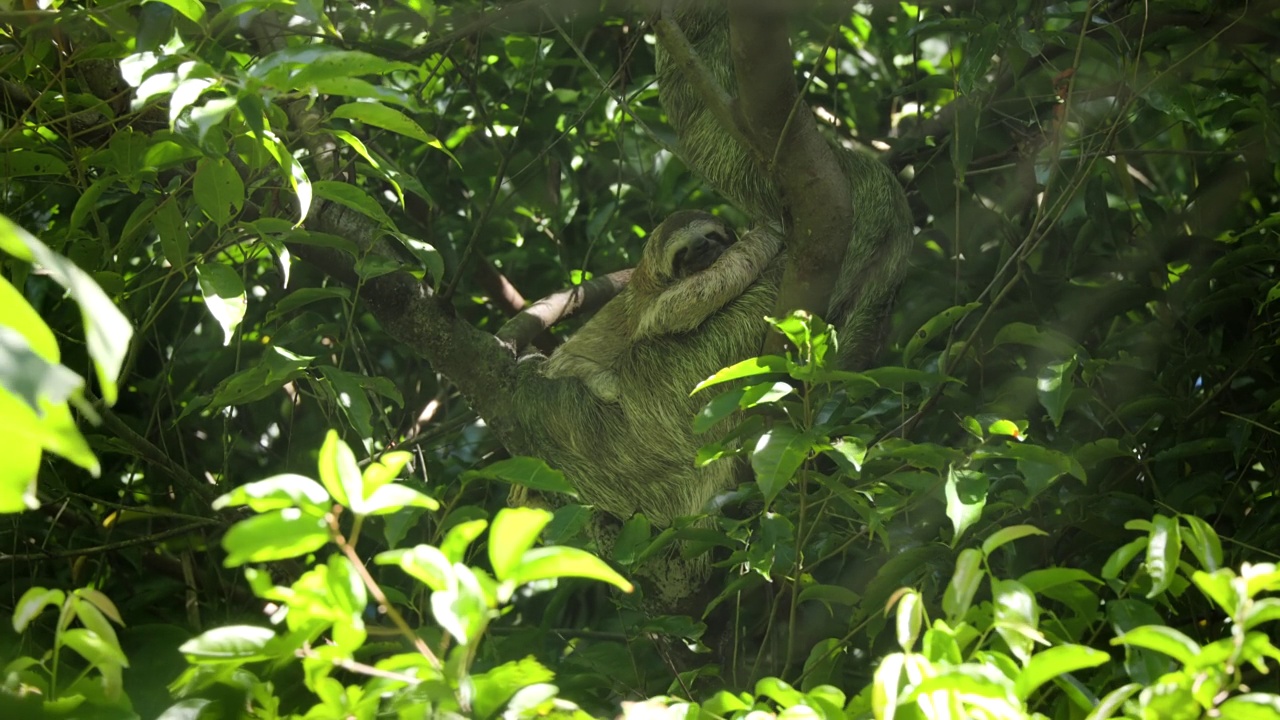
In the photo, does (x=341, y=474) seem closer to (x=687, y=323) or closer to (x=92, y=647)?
(x=92, y=647)

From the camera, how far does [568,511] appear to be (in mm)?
3016

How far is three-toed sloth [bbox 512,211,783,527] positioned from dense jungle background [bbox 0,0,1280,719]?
38 centimetres

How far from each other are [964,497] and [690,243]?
239 centimetres

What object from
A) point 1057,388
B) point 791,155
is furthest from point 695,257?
point 1057,388

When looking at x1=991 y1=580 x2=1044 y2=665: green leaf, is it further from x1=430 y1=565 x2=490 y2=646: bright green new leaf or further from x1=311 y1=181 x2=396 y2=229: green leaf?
x1=311 y1=181 x2=396 y2=229: green leaf

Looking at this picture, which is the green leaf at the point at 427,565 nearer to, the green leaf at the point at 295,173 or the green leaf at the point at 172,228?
the green leaf at the point at 295,173

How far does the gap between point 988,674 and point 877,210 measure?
2.79 meters

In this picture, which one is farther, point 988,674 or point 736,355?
point 736,355

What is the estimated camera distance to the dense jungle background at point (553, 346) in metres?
1.64

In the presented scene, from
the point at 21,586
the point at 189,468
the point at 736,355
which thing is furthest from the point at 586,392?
the point at 21,586

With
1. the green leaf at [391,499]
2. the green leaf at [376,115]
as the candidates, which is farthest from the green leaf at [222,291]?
the green leaf at [391,499]

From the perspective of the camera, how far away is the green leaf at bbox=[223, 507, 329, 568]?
148 cm

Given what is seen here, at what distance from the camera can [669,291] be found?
4.72 metres

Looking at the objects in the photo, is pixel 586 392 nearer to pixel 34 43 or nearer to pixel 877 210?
pixel 877 210
